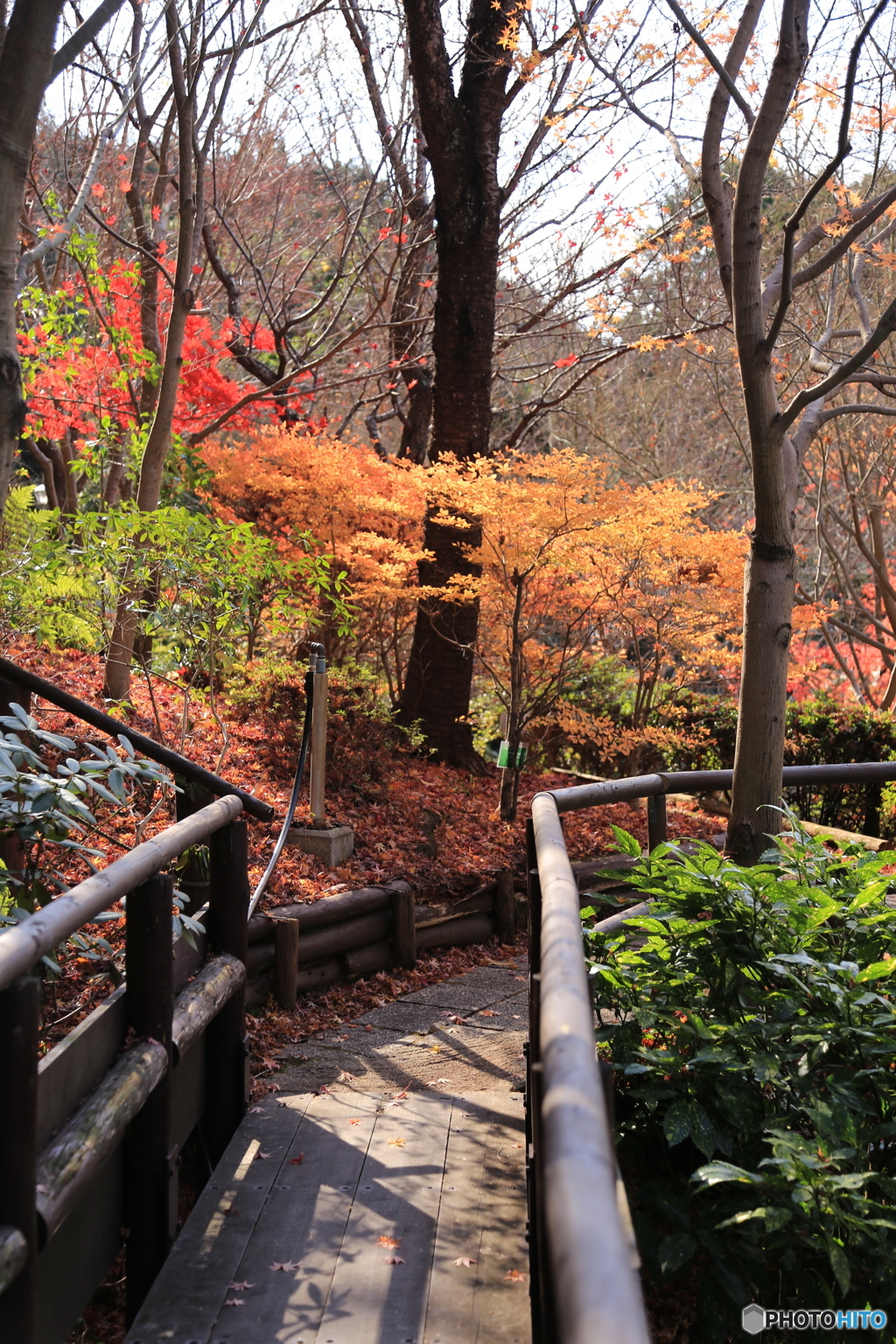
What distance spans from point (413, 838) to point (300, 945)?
1653 mm

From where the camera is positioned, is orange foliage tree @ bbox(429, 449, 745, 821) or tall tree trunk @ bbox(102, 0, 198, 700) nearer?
tall tree trunk @ bbox(102, 0, 198, 700)

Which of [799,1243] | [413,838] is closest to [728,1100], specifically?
[799,1243]

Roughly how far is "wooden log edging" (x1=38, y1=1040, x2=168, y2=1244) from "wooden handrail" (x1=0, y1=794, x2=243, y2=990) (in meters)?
0.37

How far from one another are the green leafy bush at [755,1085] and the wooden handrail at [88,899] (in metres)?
1.17

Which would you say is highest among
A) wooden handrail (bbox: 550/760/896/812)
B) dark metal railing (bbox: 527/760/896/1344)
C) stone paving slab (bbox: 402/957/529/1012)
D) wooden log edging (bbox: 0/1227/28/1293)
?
dark metal railing (bbox: 527/760/896/1344)

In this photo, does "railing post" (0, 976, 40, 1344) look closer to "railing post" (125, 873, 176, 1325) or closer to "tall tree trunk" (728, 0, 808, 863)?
"railing post" (125, 873, 176, 1325)

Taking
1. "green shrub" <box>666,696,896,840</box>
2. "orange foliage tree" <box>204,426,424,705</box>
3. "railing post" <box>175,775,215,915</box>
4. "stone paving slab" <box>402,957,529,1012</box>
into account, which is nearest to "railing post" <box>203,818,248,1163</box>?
"railing post" <box>175,775,215,915</box>

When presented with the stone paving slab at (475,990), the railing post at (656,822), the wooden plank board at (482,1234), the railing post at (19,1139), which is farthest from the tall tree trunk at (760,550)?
the railing post at (19,1139)

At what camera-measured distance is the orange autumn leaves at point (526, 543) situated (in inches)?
263

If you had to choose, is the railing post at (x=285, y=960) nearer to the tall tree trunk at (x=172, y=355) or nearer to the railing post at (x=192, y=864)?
the railing post at (x=192, y=864)

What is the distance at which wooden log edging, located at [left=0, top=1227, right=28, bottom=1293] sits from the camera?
157cm

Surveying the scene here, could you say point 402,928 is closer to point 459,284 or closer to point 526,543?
point 526,543

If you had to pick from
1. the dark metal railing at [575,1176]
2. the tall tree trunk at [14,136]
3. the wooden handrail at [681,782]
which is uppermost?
the tall tree trunk at [14,136]

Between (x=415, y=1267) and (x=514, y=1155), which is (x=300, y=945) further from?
(x=415, y=1267)
